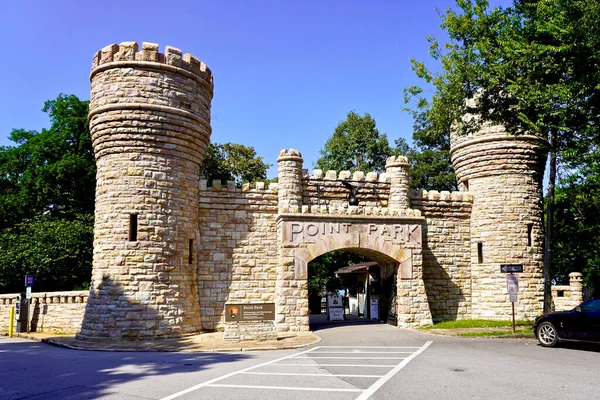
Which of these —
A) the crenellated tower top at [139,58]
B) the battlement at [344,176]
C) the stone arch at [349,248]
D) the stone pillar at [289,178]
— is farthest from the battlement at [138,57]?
the stone arch at [349,248]

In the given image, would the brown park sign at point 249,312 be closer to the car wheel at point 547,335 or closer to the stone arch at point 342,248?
the stone arch at point 342,248

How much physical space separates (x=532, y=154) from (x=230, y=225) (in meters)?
11.7

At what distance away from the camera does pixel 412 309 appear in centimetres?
1714

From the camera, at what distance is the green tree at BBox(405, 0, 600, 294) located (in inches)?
493

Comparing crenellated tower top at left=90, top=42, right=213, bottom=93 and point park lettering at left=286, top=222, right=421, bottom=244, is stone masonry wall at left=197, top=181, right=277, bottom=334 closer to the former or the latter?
point park lettering at left=286, top=222, right=421, bottom=244

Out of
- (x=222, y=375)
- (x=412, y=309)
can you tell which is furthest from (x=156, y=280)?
(x=412, y=309)

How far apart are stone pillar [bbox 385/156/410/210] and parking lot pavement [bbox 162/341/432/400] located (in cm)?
746

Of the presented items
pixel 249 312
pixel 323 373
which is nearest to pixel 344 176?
pixel 249 312

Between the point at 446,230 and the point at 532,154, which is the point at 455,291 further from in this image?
the point at 532,154

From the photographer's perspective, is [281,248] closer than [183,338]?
No

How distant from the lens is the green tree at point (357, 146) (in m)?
33.9

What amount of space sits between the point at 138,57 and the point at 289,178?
20.6ft

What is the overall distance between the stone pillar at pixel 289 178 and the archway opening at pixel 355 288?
2.60 metres

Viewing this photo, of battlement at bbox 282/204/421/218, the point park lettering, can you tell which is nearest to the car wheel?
the point park lettering
